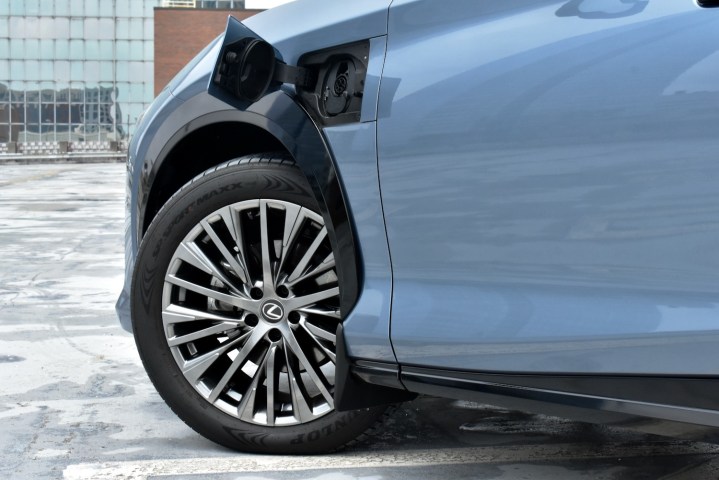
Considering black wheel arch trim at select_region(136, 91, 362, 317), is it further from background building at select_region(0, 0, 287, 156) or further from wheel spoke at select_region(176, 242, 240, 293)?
background building at select_region(0, 0, 287, 156)

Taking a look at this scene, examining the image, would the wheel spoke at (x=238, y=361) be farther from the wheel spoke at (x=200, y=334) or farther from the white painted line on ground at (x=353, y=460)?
the white painted line on ground at (x=353, y=460)

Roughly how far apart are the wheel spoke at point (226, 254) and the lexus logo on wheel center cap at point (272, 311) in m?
0.09

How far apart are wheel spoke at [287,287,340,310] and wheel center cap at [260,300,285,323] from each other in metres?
0.03

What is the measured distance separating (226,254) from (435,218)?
0.73 metres

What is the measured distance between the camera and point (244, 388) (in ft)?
9.98

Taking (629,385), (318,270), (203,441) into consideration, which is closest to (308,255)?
(318,270)

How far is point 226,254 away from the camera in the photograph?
298cm

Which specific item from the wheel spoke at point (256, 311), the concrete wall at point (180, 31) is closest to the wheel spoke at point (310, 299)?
the wheel spoke at point (256, 311)

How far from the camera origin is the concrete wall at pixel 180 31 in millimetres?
68062

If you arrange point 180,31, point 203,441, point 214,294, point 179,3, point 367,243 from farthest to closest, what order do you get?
point 179,3
point 180,31
point 203,441
point 214,294
point 367,243

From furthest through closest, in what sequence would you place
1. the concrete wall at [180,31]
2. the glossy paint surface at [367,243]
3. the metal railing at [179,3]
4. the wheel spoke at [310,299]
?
the metal railing at [179,3]
the concrete wall at [180,31]
the wheel spoke at [310,299]
the glossy paint surface at [367,243]

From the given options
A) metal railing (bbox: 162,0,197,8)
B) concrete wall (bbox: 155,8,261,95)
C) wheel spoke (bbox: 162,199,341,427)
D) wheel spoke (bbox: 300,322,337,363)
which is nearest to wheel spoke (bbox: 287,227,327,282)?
wheel spoke (bbox: 162,199,341,427)

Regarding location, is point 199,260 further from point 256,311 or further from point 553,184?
point 553,184

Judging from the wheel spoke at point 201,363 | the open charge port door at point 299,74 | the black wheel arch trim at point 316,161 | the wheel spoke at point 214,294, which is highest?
the open charge port door at point 299,74
